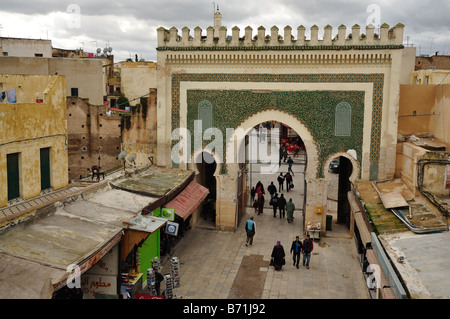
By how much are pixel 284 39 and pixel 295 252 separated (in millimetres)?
6477

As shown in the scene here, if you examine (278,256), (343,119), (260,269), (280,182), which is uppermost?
(343,119)

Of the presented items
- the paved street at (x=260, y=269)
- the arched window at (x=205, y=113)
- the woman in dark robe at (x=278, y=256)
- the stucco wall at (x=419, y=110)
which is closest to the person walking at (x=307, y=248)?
the paved street at (x=260, y=269)

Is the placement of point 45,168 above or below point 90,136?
below

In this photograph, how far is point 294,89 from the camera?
46.9 ft

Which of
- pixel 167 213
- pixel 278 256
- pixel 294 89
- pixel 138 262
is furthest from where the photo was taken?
pixel 294 89

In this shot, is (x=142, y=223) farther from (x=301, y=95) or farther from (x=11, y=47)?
(x=11, y=47)

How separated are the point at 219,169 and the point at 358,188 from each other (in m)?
4.35

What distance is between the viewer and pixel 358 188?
1355 centimetres

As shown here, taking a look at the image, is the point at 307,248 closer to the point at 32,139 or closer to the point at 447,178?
the point at 447,178

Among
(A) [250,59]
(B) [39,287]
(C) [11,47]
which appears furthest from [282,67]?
(C) [11,47]

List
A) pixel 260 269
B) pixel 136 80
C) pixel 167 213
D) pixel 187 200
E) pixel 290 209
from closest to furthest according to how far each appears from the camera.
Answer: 1. pixel 167 213
2. pixel 260 269
3. pixel 187 200
4. pixel 290 209
5. pixel 136 80

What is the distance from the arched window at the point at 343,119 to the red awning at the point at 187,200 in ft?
15.0

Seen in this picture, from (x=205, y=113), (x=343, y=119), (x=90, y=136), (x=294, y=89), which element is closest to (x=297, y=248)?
(x=343, y=119)

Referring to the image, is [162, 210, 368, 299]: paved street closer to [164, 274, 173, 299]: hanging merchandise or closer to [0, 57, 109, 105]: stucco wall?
[164, 274, 173, 299]: hanging merchandise
